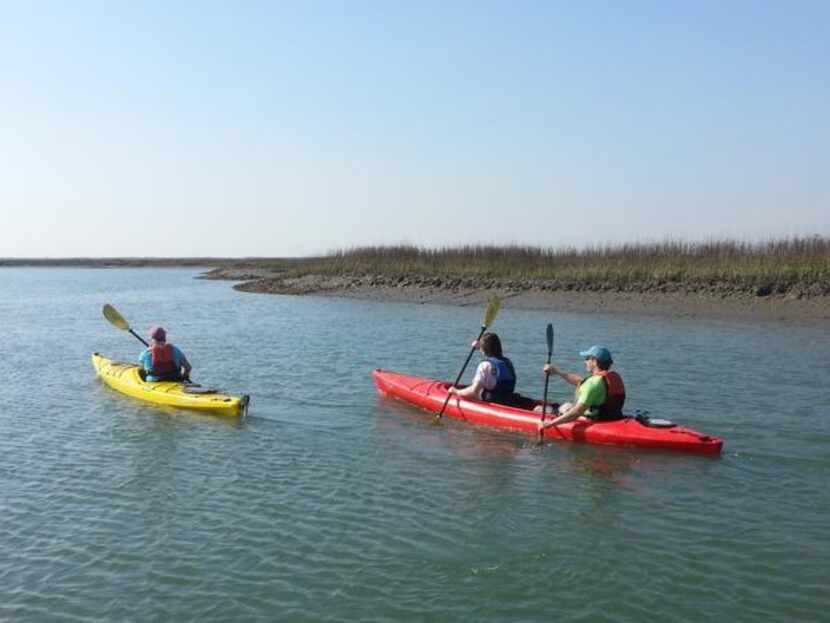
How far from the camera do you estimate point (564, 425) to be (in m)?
8.77

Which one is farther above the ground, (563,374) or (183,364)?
(563,374)

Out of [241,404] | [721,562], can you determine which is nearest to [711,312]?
[241,404]

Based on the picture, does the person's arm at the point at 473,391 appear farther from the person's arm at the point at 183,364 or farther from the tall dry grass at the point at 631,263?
the tall dry grass at the point at 631,263

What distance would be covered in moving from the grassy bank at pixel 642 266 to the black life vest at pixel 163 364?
50.6ft

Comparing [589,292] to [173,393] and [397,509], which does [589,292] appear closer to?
[173,393]

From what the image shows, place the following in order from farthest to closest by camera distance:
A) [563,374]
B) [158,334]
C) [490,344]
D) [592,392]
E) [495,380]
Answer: [158,334] < [495,380] < [490,344] < [563,374] < [592,392]

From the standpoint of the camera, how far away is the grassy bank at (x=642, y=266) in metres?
20.7

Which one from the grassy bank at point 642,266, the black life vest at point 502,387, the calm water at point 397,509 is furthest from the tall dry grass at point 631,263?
the black life vest at point 502,387

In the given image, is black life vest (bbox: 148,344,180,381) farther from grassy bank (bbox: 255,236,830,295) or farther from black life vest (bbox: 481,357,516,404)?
grassy bank (bbox: 255,236,830,295)

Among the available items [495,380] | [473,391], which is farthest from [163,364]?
[495,380]

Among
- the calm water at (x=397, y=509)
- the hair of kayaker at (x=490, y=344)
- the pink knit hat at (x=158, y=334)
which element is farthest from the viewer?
the pink knit hat at (x=158, y=334)

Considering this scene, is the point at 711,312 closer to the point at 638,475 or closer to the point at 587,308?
the point at 587,308

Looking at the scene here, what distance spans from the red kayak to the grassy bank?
43.3 feet

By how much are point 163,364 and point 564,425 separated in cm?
574
